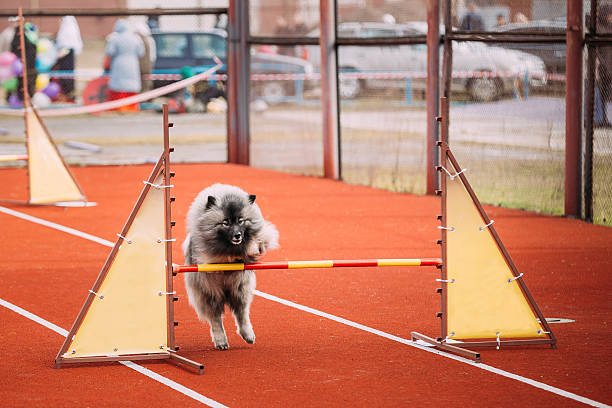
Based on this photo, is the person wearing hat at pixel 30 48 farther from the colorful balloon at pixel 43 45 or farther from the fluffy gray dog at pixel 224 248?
the fluffy gray dog at pixel 224 248

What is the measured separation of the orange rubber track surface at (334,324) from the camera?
634 cm

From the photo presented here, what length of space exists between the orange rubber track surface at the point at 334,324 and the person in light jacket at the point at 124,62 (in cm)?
808

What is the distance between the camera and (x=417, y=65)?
16578 millimetres

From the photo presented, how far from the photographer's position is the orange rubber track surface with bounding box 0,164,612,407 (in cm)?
634

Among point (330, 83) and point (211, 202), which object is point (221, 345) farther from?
point (330, 83)

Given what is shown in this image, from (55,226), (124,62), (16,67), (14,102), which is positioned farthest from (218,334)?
(14,102)

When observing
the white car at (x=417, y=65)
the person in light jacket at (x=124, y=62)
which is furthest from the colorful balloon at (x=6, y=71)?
the white car at (x=417, y=65)

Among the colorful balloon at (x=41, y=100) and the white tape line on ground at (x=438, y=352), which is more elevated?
the colorful balloon at (x=41, y=100)

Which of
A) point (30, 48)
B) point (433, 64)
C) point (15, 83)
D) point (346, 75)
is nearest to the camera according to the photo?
point (433, 64)

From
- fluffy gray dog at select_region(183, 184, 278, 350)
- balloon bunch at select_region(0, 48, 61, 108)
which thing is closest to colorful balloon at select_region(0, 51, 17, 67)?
balloon bunch at select_region(0, 48, 61, 108)

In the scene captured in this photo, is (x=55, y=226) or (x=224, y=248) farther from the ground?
(x=224, y=248)

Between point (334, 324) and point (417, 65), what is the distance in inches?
359

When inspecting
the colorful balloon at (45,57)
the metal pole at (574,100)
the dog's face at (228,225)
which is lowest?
the dog's face at (228,225)

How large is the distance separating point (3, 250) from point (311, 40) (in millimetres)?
8718
